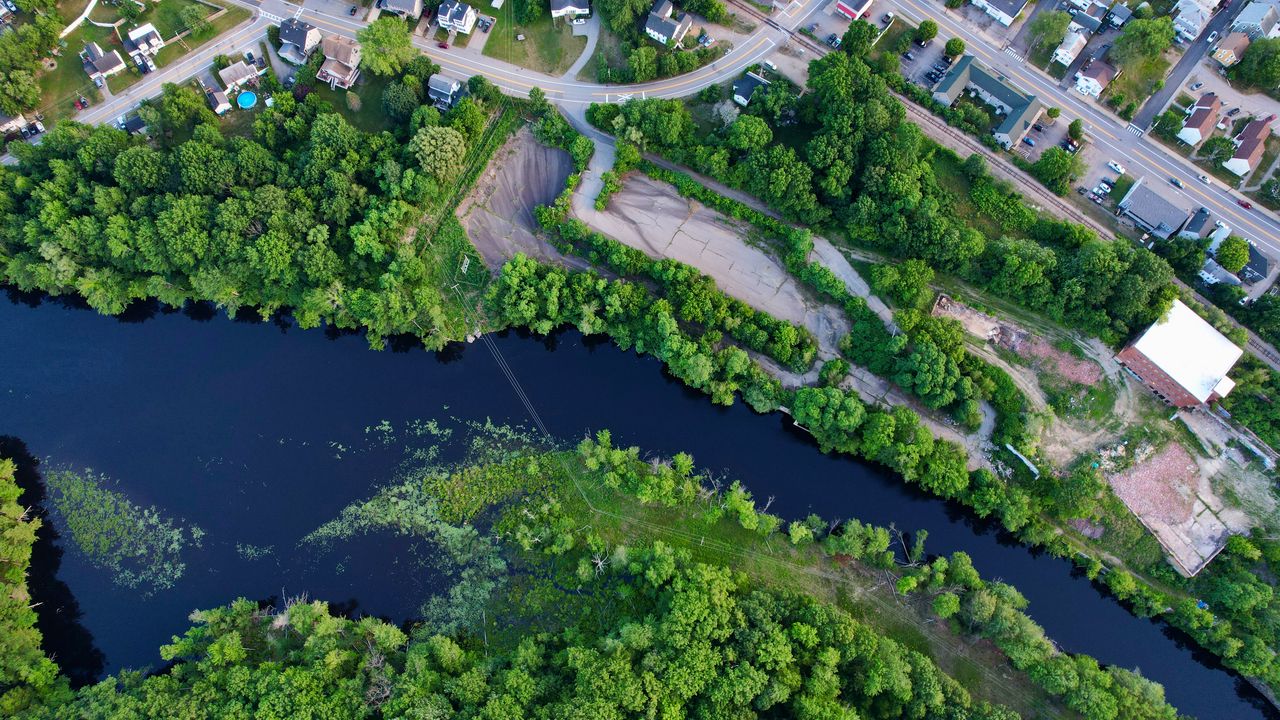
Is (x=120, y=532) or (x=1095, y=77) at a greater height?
(x=1095, y=77)

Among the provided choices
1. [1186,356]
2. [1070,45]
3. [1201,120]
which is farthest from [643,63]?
[1186,356]

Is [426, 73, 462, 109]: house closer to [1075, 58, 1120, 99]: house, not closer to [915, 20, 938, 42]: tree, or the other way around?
[915, 20, 938, 42]: tree

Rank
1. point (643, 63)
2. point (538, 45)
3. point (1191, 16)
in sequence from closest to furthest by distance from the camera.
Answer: point (643, 63) < point (1191, 16) < point (538, 45)

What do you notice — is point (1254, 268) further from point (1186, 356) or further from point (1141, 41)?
point (1141, 41)

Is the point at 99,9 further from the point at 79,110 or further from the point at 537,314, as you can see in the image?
the point at 537,314

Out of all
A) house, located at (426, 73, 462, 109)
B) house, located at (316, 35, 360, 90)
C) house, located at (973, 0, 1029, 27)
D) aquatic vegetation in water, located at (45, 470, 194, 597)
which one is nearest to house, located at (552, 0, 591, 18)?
house, located at (426, 73, 462, 109)

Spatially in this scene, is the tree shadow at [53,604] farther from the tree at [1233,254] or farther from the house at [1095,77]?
the tree at [1233,254]

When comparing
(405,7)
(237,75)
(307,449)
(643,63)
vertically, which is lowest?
(307,449)
